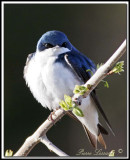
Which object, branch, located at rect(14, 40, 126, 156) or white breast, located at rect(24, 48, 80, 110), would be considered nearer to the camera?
branch, located at rect(14, 40, 126, 156)

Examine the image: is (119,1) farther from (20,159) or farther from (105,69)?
(20,159)

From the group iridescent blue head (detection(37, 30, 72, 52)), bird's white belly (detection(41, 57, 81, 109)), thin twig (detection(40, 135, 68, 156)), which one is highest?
iridescent blue head (detection(37, 30, 72, 52))

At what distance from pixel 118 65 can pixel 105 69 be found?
49 millimetres

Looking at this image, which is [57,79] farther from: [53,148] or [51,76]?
[53,148]

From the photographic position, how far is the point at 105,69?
101 cm

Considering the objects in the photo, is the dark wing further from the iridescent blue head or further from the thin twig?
the thin twig

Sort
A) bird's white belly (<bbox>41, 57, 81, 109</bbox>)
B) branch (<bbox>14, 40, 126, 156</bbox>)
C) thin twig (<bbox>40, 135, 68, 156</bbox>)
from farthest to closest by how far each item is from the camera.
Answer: bird's white belly (<bbox>41, 57, 81, 109</bbox>)
thin twig (<bbox>40, 135, 68, 156</bbox>)
branch (<bbox>14, 40, 126, 156</bbox>)

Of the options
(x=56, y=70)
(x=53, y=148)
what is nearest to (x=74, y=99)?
(x=53, y=148)

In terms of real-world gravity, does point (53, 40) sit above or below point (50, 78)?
above

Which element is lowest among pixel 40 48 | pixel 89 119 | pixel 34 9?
pixel 89 119

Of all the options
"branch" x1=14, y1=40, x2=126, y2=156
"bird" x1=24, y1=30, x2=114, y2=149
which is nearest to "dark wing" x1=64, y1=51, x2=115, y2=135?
"bird" x1=24, y1=30, x2=114, y2=149

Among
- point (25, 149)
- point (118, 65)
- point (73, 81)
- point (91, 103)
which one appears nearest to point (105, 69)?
point (118, 65)

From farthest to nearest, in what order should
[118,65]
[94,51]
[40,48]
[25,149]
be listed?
[94,51] → [40,48] → [25,149] → [118,65]

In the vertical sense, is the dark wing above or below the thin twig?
above
